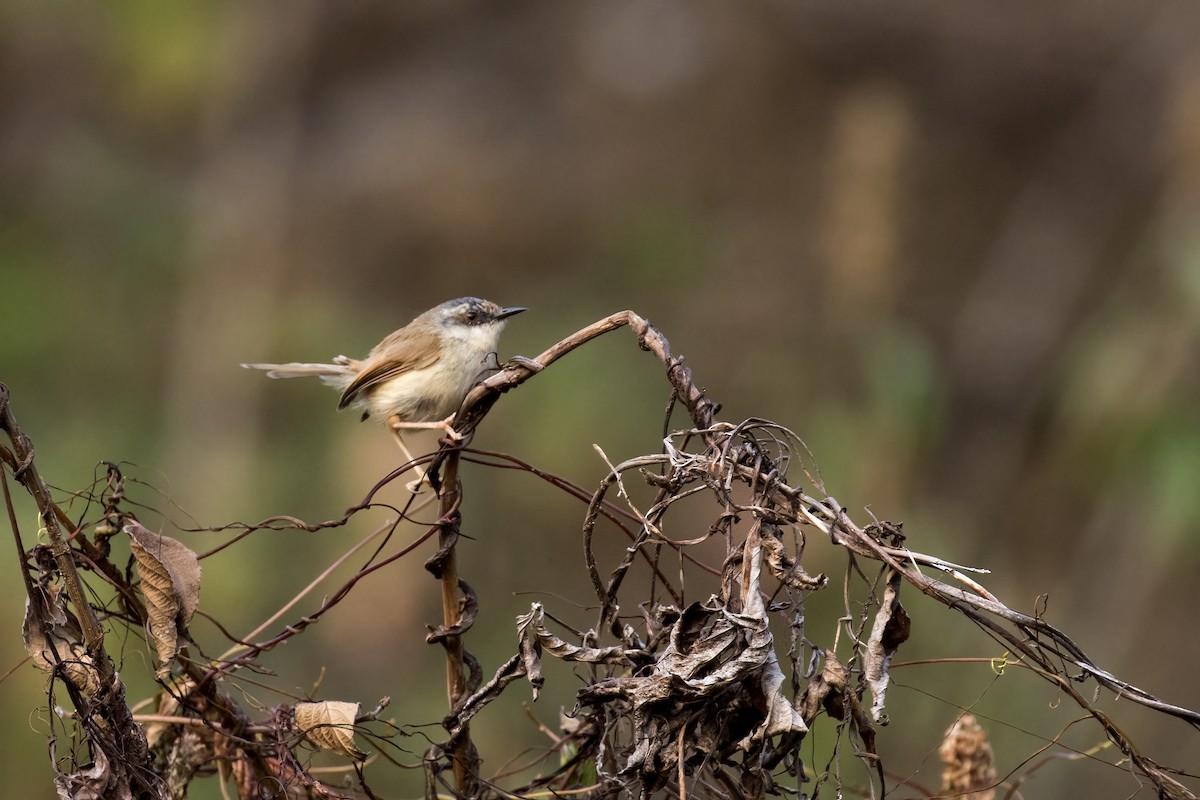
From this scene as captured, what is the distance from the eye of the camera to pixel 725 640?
7.21 feet

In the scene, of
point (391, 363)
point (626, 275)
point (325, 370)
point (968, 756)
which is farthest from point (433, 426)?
point (626, 275)

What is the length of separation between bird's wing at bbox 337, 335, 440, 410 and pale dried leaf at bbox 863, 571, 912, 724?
2788mm

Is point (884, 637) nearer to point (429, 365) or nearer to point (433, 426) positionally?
point (433, 426)

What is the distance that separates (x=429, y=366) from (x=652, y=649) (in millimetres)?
2525

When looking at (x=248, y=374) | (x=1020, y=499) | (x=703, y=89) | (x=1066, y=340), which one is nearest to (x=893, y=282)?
(x=1020, y=499)

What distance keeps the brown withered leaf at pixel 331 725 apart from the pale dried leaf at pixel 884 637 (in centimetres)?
101

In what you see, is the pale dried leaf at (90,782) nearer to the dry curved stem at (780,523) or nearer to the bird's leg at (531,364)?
the dry curved stem at (780,523)

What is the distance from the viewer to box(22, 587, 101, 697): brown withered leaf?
2320 mm

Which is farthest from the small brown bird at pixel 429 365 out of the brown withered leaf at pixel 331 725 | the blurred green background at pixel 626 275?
the brown withered leaf at pixel 331 725

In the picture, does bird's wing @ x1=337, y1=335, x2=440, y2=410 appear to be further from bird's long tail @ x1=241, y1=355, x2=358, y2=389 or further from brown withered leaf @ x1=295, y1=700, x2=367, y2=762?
brown withered leaf @ x1=295, y1=700, x2=367, y2=762

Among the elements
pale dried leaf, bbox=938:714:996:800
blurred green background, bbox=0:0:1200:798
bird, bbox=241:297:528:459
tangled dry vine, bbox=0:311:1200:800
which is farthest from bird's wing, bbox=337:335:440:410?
pale dried leaf, bbox=938:714:996:800

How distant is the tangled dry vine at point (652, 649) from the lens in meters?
2.19

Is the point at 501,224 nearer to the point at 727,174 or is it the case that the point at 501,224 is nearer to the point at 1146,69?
the point at 727,174

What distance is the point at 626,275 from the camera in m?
10.9
